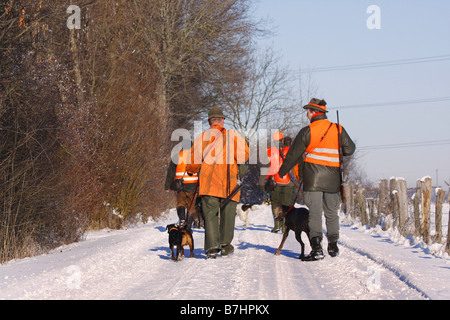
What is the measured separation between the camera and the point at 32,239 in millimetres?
10070

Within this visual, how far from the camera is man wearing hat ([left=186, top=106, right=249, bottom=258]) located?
8875 millimetres

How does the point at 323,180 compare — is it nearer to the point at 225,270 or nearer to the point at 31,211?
the point at 225,270

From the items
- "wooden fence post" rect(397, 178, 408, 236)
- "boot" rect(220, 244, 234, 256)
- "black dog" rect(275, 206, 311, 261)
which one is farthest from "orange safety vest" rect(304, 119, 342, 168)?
"wooden fence post" rect(397, 178, 408, 236)

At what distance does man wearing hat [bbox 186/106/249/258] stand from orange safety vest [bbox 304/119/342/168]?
3.23 ft

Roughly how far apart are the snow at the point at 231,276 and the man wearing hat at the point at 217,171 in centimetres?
45

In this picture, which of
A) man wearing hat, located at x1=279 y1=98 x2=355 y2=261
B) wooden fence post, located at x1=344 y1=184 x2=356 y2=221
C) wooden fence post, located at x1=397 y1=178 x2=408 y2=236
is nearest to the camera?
man wearing hat, located at x1=279 y1=98 x2=355 y2=261

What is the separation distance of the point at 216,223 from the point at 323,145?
1.85 meters

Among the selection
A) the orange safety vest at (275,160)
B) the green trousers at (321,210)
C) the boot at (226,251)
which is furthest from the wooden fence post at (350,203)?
the boot at (226,251)

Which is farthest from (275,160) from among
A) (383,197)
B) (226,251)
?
(226,251)

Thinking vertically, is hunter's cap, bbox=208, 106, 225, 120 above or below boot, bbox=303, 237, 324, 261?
above

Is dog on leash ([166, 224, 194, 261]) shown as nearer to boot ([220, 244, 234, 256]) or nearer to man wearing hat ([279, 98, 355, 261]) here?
boot ([220, 244, 234, 256])

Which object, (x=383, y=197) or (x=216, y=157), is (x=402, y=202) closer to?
(x=383, y=197)

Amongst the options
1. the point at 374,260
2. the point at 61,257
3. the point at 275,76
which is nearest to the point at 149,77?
the point at 61,257

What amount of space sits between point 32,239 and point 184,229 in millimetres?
2750
